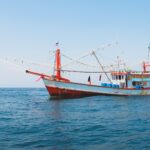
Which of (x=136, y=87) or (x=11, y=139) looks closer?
(x=11, y=139)

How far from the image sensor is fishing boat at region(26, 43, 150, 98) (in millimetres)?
54594

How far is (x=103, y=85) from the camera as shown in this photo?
59.8 metres

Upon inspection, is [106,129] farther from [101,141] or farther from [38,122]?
[38,122]

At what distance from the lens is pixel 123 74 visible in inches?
2344

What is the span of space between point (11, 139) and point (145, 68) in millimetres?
51985

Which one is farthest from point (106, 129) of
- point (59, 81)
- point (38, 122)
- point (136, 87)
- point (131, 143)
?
point (136, 87)

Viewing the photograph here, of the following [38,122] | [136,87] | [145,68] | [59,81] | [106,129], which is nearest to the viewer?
[106,129]

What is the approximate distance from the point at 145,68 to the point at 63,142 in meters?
51.5

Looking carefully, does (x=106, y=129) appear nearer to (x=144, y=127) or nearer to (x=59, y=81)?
(x=144, y=127)

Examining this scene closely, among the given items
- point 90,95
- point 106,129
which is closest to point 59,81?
point 90,95

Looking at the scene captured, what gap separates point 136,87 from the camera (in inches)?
2324

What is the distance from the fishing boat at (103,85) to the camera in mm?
54594

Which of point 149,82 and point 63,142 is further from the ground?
point 149,82

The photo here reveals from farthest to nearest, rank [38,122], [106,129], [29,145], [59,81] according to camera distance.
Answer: [59,81], [38,122], [106,129], [29,145]
